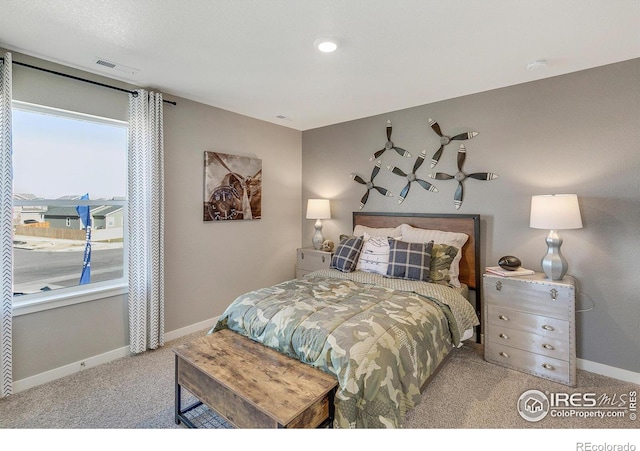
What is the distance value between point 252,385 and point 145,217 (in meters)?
2.00

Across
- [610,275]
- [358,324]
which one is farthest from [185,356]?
[610,275]

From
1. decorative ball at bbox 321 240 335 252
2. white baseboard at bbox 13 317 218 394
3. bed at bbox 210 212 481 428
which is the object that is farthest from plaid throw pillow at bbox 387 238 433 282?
white baseboard at bbox 13 317 218 394

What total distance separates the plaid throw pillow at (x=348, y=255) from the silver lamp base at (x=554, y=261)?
5.42 feet

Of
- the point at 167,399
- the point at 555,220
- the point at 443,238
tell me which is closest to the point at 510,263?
the point at 555,220

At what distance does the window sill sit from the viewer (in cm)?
236

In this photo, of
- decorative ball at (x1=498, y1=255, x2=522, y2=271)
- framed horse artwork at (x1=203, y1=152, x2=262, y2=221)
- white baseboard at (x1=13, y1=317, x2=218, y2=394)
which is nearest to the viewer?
white baseboard at (x1=13, y1=317, x2=218, y2=394)

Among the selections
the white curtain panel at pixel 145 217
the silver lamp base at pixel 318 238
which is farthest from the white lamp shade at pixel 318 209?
the white curtain panel at pixel 145 217

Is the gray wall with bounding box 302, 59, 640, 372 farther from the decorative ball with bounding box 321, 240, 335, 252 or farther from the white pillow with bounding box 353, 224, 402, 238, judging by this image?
the decorative ball with bounding box 321, 240, 335, 252

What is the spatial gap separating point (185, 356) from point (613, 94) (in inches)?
146

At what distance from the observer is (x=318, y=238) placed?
13.6 feet

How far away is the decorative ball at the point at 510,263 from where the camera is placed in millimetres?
2688

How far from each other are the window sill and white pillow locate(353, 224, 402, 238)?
2521 mm

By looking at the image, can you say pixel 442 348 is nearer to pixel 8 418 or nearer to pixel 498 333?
pixel 498 333

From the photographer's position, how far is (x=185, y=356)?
1898mm
